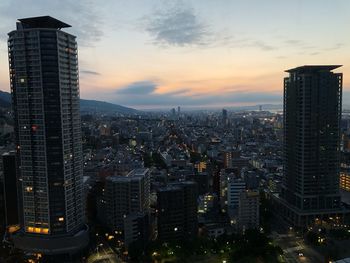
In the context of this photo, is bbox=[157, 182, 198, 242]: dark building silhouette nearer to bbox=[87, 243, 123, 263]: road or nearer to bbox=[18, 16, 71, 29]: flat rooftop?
bbox=[87, 243, 123, 263]: road

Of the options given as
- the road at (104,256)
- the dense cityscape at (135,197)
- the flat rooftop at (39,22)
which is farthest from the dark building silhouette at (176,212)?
the flat rooftop at (39,22)

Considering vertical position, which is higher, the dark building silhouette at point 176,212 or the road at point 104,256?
the dark building silhouette at point 176,212

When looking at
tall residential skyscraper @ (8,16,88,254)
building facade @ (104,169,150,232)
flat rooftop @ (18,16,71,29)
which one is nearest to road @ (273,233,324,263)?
building facade @ (104,169,150,232)

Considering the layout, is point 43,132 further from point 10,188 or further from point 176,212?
point 176,212

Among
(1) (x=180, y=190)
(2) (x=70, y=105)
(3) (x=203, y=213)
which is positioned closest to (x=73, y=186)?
(2) (x=70, y=105)

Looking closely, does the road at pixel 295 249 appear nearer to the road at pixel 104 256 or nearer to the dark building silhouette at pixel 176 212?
the dark building silhouette at pixel 176 212

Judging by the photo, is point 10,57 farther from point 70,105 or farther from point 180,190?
point 180,190
